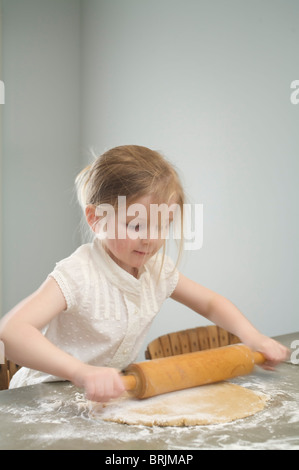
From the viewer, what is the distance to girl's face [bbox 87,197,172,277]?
0.88m

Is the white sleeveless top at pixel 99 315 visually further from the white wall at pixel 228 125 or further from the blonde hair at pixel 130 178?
the white wall at pixel 228 125

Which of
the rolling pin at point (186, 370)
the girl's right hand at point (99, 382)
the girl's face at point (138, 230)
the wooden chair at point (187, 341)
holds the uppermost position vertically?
the girl's face at point (138, 230)

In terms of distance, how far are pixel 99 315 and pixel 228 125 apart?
1052 mm

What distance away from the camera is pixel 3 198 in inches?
95.1

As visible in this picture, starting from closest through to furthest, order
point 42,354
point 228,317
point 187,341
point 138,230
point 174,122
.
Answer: point 42,354 → point 138,230 → point 228,317 → point 187,341 → point 174,122

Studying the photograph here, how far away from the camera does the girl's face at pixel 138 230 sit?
34.5 inches

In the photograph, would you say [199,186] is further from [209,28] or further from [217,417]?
[217,417]

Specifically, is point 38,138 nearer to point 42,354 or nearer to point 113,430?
point 42,354

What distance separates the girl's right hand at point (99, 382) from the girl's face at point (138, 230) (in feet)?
0.85

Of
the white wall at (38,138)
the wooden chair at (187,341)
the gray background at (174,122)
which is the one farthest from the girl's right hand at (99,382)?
the white wall at (38,138)

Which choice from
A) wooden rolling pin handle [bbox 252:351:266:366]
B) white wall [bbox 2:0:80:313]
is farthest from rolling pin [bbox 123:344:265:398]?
white wall [bbox 2:0:80:313]

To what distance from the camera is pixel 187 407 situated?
721mm

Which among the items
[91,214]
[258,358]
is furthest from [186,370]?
[91,214]

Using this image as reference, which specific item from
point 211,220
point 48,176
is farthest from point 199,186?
point 48,176
